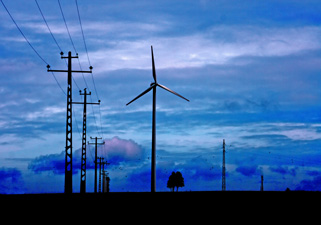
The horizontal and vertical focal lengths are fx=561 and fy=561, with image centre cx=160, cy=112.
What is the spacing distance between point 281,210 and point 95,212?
6.61m

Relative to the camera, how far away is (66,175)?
50.2m

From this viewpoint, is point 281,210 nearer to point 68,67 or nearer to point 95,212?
point 95,212

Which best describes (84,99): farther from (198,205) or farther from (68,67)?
(198,205)

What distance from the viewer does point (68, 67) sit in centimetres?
5509

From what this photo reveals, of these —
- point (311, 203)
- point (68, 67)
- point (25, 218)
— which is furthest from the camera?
point (68, 67)

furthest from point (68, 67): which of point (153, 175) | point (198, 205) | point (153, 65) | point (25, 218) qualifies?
point (25, 218)

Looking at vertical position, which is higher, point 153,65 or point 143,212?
point 153,65

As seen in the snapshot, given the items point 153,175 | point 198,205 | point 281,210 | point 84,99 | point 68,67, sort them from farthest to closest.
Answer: point 84,99, point 68,67, point 153,175, point 198,205, point 281,210

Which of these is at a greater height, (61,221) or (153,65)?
(153,65)

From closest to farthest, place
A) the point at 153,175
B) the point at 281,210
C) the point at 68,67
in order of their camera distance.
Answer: the point at 281,210, the point at 153,175, the point at 68,67

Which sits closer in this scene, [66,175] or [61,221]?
[61,221]

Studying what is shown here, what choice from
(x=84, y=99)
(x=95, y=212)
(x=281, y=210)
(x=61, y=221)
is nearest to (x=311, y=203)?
(x=281, y=210)

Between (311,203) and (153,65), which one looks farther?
(153,65)

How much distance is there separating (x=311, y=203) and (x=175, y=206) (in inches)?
207
